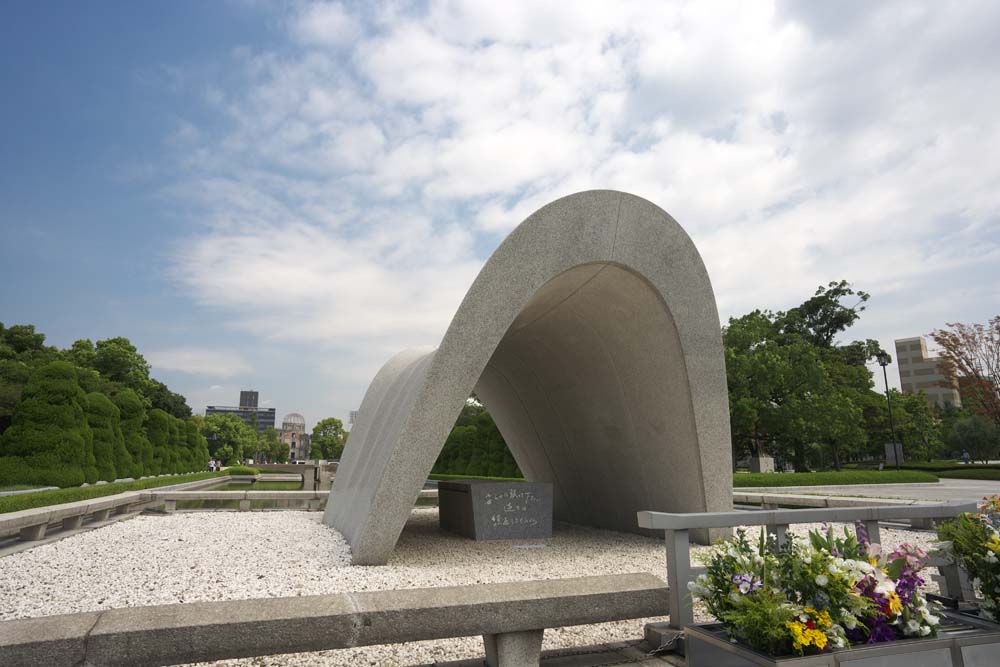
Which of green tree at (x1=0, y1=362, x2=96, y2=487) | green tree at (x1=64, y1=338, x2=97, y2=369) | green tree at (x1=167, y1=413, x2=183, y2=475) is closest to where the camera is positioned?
green tree at (x1=0, y1=362, x2=96, y2=487)

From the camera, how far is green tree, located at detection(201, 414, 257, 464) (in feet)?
236

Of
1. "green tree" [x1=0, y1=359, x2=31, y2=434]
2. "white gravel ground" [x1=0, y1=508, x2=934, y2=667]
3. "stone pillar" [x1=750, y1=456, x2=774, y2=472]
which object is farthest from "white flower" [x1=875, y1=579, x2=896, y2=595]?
"green tree" [x1=0, y1=359, x2=31, y2=434]

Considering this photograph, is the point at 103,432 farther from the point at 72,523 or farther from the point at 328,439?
the point at 328,439

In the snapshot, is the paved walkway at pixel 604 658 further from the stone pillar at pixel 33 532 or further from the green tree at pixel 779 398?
the green tree at pixel 779 398

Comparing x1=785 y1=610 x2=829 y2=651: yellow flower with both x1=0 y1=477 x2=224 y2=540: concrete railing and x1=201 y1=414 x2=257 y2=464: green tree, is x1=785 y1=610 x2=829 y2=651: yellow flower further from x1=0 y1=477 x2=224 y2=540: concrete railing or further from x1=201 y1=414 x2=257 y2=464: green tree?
x1=201 y1=414 x2=257 y2=464: green tree

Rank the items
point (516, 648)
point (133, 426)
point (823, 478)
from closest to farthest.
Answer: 1. point (516, 648)
2. point (823, 478)
3. point (133, 426)

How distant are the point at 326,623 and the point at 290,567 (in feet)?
15.5

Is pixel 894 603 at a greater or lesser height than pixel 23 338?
lesser

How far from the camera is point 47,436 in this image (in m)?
15.8

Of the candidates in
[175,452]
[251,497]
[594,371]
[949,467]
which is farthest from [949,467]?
[175,452]

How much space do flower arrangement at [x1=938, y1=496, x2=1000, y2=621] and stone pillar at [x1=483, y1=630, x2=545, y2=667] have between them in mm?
2510

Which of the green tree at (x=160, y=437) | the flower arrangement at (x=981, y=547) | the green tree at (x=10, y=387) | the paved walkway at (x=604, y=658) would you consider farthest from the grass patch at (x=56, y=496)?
the flower arrangement at (x=981, y=547)

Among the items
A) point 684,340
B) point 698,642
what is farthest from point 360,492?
point 698,642

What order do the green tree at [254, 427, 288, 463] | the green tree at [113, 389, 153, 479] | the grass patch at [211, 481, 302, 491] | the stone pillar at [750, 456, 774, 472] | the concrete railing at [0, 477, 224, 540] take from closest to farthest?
the concrete railing at [0, 477, 224, 540], the green tree at [113, 389, 153, 479], the stone pillar at [750, 456, 774, 472], the grass patch at [211, 481, 302, 491], the green tree at [254, 427, 288, 463]
